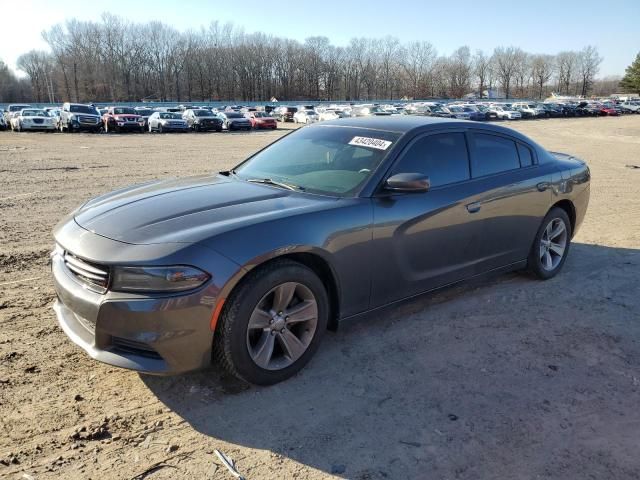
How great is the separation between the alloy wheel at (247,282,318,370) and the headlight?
460 mm

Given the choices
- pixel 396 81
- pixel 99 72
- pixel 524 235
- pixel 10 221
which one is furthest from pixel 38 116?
pixel 396 81

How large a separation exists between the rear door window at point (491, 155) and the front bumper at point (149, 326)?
8.57 feet

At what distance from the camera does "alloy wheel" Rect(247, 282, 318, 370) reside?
3.14 metres

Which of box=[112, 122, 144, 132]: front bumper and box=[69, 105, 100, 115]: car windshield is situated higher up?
box=[69, 105, 100, 115]: car windshield

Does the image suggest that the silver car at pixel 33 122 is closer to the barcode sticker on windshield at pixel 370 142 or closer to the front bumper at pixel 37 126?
the front bumper at pixel 37 126

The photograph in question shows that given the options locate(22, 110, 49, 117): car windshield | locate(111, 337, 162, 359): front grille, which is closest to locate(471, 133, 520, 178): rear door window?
locate(111, 337, 162, 359): front grille

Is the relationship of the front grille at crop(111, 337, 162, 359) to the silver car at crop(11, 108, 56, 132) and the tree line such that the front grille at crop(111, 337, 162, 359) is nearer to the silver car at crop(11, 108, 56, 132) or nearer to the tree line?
the silver car at crop(11, 108, 56, 132)

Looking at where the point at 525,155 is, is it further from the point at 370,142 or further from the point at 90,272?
the point at 90,272

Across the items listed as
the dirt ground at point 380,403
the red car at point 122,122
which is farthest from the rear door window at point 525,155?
the red car at point 122,122

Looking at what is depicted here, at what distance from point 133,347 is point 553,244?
Answer: 14.1 ft

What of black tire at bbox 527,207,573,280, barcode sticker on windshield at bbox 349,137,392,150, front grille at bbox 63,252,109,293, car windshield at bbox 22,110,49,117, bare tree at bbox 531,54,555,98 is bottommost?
black tire at bbox 527,207,573,280

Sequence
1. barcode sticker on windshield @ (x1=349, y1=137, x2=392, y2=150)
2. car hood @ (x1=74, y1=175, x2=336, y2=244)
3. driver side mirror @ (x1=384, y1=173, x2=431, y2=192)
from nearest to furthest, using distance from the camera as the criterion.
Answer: car hood @ (x1=74, y1=175, x2=336, y2=244), driver side mirror @ (x1=384, y1=173, x2=431, y2=192), barcode sticker on windshield @ (x1=349, y1=137, x2=392, y2=150)

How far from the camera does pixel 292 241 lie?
3143mm

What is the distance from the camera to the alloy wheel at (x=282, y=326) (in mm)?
3137
